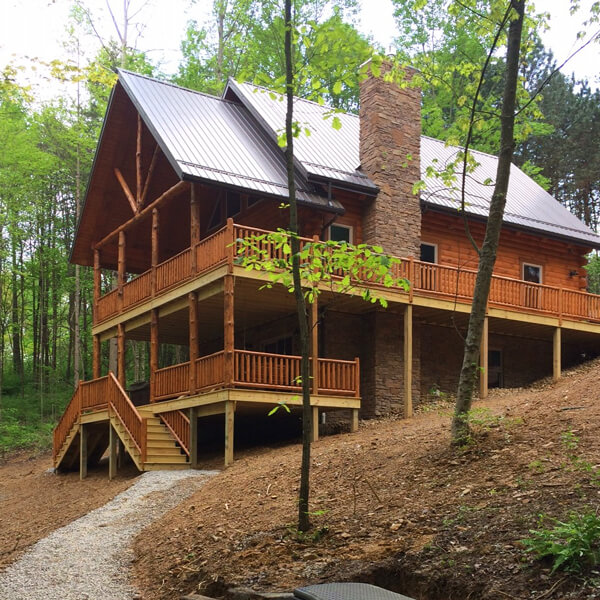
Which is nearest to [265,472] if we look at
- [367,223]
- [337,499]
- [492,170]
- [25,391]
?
[337,499]

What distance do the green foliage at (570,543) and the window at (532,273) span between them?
755 inches

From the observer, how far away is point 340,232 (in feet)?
68.3

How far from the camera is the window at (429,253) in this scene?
22.7 metres

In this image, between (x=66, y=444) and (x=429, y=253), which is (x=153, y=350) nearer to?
(x=66, y=444)

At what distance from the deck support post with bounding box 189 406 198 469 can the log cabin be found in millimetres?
60

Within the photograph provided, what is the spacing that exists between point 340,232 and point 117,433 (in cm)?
783

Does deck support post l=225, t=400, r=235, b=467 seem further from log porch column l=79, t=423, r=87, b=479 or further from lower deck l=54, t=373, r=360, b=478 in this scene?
log porch column l=79, t=423, r=87, b=479

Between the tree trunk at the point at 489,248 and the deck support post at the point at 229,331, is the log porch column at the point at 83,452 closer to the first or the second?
the deck support post at the point at 229,331

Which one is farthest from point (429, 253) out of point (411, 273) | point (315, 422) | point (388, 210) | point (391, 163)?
point (315, 422)

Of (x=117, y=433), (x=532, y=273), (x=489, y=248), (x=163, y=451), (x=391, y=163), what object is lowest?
(x=163, y=451)

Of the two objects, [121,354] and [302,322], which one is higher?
[302,322]

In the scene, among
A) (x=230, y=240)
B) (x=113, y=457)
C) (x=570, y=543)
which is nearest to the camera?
(x=570, y=543)

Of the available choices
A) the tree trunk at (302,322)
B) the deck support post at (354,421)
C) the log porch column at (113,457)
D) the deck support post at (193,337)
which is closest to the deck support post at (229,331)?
the deck support post at (193,337)

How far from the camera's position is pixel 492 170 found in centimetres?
2838
